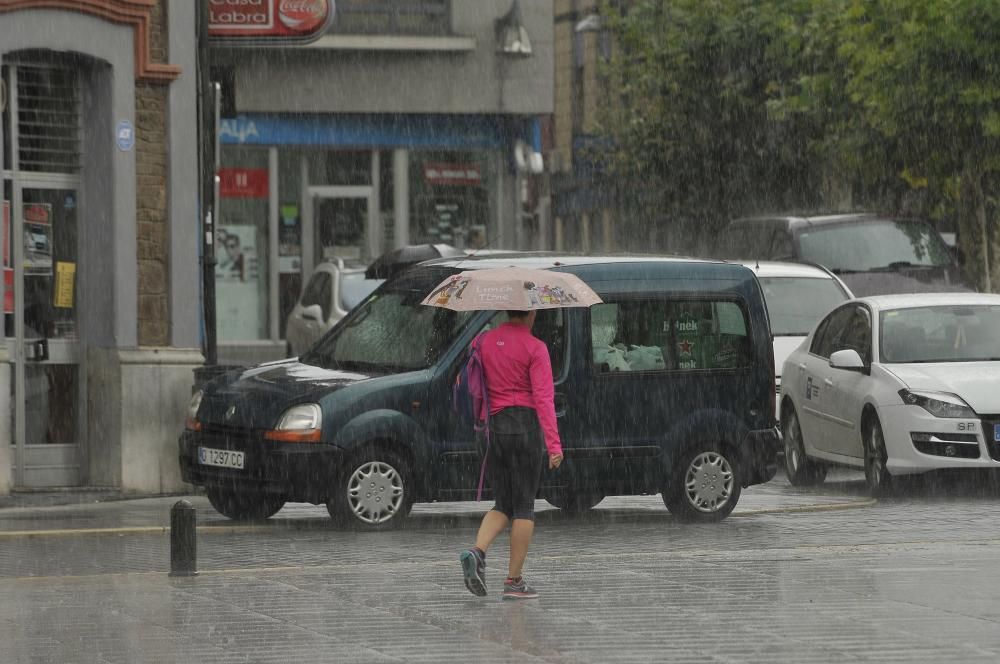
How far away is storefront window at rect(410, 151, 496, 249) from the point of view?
3397cm

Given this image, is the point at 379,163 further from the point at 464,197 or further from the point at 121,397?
the point at 121,397

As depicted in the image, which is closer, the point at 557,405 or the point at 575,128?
the point at 557,405

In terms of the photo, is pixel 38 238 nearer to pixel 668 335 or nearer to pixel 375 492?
A: pixel 375 492

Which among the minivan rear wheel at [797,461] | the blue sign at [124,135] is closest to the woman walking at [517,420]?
the minivan rear wheel at [797,461]

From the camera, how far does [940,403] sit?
54.0 feet

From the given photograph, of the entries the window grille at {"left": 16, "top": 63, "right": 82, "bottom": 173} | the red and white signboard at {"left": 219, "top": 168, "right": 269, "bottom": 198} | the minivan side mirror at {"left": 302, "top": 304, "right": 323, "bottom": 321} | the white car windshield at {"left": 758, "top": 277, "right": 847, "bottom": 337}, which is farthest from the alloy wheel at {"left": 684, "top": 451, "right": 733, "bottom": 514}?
the red and white signboard at {"left": 219, "top": 168, "right": 269, "bottom": 198}

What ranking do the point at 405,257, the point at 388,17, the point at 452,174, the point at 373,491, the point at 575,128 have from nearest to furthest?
1. the point at 373,491
2. the point at 405,257
3. the point at 388,17
4. the point at 452,174
5. the point at 575,128

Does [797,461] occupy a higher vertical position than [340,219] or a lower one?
lower

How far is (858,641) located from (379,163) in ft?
81.7

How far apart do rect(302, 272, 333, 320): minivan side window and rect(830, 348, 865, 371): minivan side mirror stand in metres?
8.26

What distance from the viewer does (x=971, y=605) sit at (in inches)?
415

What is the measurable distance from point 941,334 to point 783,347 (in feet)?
9.52

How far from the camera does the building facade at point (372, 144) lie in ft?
107

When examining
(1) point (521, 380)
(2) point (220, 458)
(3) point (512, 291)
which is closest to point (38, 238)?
(2) point (220, 458)
